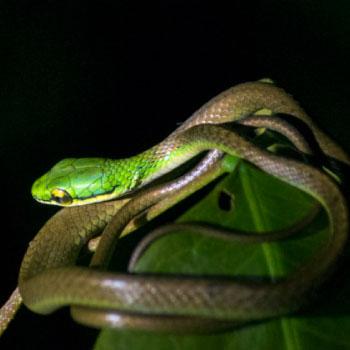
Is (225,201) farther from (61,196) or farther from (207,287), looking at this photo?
(61,196)

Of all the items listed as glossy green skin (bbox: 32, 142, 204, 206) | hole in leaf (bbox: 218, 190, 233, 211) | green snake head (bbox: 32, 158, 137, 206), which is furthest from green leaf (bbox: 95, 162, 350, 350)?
green snake head (bbox: 32, 158, 137, 206)

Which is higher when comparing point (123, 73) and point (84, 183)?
point (123, 73)

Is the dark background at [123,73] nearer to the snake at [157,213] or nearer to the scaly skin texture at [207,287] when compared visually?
the snake at [157,213]

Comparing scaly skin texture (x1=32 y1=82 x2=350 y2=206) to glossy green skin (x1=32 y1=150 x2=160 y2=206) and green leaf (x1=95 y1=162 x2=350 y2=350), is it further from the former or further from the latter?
green leaf (x1=95 y1=162 x2=350 y2=350)

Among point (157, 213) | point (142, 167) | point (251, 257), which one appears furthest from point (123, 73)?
point (251, 257)

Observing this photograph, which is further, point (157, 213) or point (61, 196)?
point (61, 196)

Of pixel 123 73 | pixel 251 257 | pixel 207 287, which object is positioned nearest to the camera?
pixel 207 287
